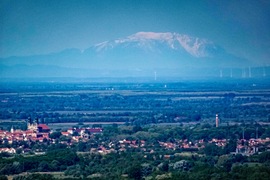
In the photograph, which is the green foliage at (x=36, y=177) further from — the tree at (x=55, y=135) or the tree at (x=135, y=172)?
the tree at (x=55, y=135)

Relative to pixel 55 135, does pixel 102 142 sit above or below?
below

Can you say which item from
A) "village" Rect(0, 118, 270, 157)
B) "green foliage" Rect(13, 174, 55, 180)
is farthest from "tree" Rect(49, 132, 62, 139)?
"green foliage" Rect(13, 174, 55, 180)

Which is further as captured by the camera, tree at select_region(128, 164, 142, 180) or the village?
the village

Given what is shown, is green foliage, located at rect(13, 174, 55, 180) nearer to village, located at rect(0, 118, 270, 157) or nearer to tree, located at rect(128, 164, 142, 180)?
tree, located at rect(128, 164, 142, 180)

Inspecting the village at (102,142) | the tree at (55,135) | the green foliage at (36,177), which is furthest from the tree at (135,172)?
the tree at (55,135)

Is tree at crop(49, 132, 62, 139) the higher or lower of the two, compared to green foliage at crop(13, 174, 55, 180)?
higher

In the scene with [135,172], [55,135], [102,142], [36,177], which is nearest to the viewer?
[36,177]

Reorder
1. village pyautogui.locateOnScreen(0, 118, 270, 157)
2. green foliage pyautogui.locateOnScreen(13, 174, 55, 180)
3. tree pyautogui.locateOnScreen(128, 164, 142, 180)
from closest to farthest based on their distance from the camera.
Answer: green foliage pyautogui.locateOnScreen(13, 174, 55, 180)
tree pyautogui.locateOnScreen(128, 164, 142, 180)
village pyautogui.locateOnScreen(0, 118, 270, 157)

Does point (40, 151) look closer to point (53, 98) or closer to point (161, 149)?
point (161, 149)

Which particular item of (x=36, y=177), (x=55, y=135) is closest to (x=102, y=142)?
(x=55, y=135)

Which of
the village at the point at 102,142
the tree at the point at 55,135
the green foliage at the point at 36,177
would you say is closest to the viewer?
the green foliage at the point at 36,177

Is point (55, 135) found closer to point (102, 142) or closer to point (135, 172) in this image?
point (102, 142)
